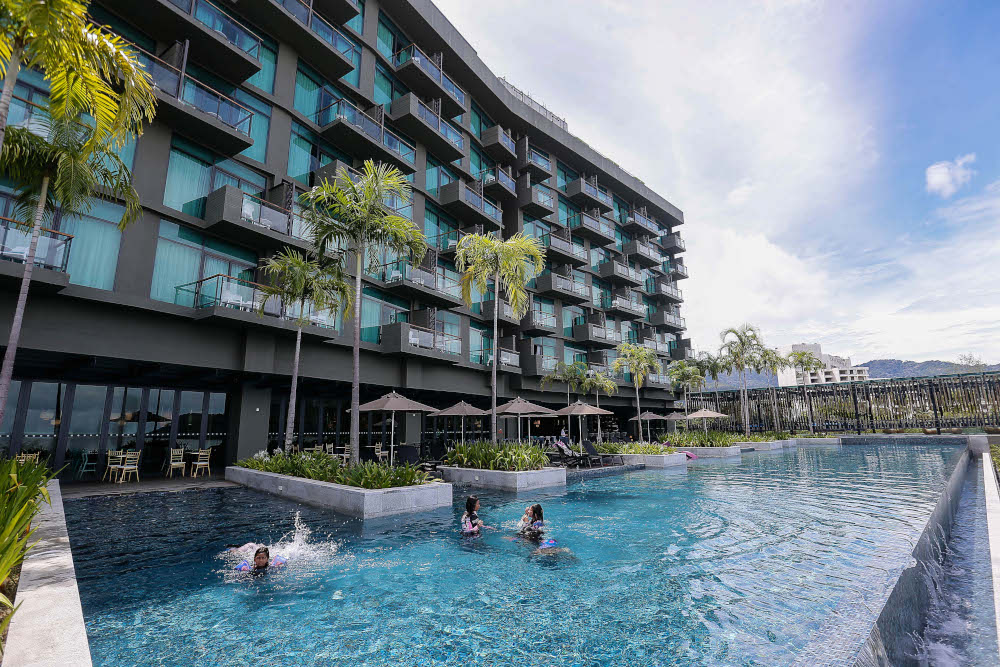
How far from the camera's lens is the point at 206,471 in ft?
58.1

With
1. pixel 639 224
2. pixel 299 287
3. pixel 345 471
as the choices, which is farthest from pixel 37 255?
pixel 639 224

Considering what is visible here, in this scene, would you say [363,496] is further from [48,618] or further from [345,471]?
[48,618]

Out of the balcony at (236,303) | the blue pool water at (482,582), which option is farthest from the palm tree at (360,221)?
the blue pool water at (482,582)

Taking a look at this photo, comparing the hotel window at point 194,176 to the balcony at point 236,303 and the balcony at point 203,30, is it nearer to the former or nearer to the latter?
the balcony at point 236,303

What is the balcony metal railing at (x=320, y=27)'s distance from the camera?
61.8ft

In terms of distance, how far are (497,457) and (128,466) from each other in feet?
39.2

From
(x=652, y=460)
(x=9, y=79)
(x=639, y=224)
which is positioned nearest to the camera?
(x=9, y=79)

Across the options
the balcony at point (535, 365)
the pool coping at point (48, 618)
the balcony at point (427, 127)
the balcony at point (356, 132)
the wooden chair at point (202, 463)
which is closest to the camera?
the pool coping at point (48, 618)

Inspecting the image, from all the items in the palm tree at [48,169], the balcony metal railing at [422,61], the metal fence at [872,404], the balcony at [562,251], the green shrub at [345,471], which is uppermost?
the balcony metal railing at [422,61]

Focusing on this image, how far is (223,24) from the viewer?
16641mm

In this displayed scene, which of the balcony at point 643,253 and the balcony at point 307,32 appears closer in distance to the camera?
the balcony at point 307,32

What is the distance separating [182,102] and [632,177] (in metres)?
37.4

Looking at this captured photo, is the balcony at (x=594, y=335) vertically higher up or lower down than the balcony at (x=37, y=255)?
higher up

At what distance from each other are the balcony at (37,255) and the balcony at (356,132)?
Answer: 426 inches
